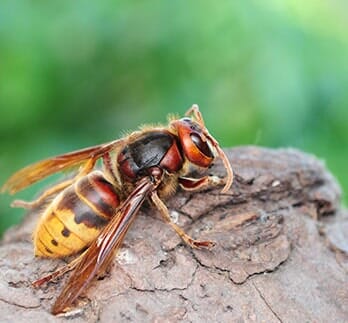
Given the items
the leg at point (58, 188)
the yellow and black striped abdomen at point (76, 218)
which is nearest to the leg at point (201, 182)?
the yellow and black striped abdomen at point (76, 218)

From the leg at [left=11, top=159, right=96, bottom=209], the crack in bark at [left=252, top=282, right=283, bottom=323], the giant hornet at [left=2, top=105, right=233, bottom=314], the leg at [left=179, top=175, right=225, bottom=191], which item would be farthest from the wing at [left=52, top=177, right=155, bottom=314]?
the crack in bark at [left=252, top=282, right=283, bottom=323]

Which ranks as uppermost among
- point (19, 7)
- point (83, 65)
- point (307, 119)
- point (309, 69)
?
point (19, 7)

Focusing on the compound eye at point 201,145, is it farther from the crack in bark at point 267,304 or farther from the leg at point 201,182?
the crack in bark at point 267,304

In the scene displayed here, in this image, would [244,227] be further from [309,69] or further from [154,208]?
[309,69]

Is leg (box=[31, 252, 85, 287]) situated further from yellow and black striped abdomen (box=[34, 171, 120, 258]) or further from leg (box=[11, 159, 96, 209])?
leg (box=[11, 159, 96, 209])

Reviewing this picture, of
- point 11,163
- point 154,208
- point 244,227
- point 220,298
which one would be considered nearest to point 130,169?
point 154,208

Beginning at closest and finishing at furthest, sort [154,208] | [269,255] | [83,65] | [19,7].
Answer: [269,255] → [154,208] → [19,7] → [83,65]
